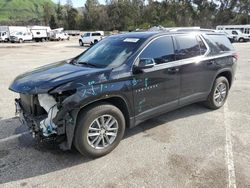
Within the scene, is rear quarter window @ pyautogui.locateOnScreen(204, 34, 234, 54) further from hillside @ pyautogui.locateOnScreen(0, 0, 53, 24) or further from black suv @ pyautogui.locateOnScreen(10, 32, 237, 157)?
hillside @ pyautogui.locateOnScreen(0, 0, 53, 24)

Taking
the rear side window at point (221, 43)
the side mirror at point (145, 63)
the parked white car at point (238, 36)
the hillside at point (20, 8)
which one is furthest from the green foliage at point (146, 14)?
the hillside at point (20, 8)

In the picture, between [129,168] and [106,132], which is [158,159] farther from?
[106,132]

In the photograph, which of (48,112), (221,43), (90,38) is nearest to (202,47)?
(221,43)

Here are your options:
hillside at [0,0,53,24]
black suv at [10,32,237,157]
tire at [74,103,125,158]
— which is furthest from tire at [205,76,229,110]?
hillside at [0,0,53,24]

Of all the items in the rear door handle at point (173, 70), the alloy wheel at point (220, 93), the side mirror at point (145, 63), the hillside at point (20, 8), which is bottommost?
the alloy wheel at point (220, 93)

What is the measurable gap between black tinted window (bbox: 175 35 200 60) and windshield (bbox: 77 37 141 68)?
34.5 inches

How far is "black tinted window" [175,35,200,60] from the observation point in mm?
4968

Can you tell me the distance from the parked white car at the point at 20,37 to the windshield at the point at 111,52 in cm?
4001

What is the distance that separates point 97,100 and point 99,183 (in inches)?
43.6

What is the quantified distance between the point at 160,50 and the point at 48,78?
1943mm

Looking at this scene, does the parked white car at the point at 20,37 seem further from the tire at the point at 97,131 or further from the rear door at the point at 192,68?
the tire at the point at 97,131

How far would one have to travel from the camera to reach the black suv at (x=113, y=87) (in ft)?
12.0

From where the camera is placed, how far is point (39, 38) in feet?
153

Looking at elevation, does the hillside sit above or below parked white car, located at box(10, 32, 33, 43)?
above
